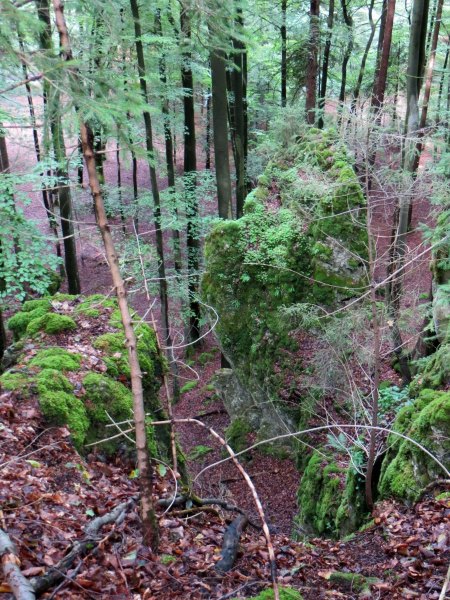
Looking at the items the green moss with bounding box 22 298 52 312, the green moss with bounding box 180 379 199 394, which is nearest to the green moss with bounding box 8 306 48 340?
the green moss with bounding box 22 298 52 312

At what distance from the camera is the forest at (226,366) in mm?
2975

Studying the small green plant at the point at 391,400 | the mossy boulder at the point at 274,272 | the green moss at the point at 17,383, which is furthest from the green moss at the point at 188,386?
the green moss at the point at 17,383

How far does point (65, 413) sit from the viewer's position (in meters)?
4.41

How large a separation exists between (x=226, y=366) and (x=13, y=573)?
1187 centimetres

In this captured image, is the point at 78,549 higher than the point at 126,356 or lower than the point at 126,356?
higher

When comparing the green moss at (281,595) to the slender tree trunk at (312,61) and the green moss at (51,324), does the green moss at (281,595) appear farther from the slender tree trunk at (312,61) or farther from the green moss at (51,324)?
the slender tree trunk at (312,61)

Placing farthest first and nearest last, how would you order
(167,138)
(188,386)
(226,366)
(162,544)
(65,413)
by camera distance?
1. (188,386)
2. (226,366)
3. (167,138)
4. (65,413)
5. (162,544)

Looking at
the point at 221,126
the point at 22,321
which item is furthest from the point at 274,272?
the point at 22,321

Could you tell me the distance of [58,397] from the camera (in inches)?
177

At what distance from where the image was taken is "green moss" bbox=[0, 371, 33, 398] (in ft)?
14.6

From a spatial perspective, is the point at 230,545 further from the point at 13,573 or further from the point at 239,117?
the point at 239,117

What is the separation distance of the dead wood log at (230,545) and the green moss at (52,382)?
2.17 meters

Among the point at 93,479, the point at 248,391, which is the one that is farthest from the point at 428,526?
the point at 248,391

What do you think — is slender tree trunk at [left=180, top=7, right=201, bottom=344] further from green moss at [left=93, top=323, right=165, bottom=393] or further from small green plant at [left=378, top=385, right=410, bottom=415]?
green moss at [left=93, top=323, right=165, bottom=393]
